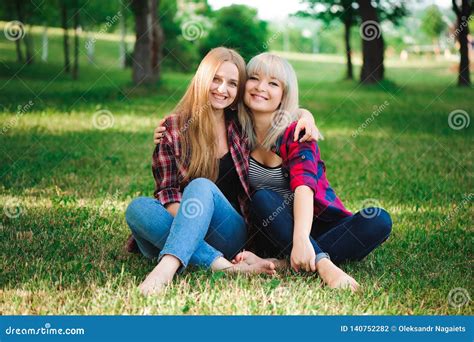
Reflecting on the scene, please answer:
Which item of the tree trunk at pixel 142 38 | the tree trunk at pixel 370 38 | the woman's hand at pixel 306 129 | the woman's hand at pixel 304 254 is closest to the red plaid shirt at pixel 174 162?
the woman's hand at pixel 306 129

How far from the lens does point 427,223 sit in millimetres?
4691

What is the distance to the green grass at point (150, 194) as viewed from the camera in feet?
9.97

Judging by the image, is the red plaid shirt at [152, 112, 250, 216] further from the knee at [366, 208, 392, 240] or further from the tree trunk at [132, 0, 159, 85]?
the tree trunk at [132, 0, 159, 85]

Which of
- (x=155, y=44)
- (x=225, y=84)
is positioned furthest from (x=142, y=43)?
(x=225, y=84)

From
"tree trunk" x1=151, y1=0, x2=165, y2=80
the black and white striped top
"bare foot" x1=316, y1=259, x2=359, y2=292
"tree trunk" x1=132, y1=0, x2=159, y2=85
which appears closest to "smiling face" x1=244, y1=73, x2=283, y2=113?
the black and white striped top

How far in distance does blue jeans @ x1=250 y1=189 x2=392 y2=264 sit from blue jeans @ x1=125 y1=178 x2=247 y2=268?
0.52 feet

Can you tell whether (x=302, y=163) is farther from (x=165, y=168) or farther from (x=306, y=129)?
(x=165, y=168)

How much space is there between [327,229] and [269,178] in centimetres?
44

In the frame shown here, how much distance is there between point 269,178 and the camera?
3656 mm

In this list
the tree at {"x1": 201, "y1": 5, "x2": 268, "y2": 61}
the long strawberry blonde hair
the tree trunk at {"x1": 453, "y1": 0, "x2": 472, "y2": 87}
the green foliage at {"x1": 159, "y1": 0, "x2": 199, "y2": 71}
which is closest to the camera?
the long strawberry blonde hair

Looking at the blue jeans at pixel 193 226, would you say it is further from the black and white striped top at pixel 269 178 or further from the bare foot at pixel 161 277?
the black and white striped top at pixel 269 178

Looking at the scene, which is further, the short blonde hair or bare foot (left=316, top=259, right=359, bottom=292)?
the short blonde hair

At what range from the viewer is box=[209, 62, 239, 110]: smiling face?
360 centimetres
